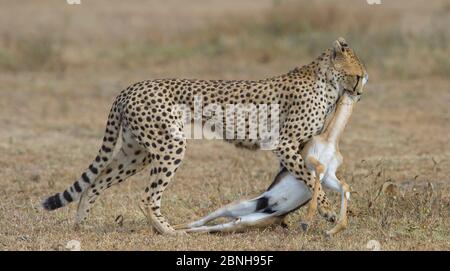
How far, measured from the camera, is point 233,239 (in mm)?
7180

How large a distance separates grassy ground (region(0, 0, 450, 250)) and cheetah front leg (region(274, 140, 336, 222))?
0.17 m

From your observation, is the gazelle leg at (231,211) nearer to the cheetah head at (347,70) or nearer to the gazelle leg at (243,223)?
the gazelle leg at (243,223)

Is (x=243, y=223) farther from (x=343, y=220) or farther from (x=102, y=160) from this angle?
(x=102, y=160)

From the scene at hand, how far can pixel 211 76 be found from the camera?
15.9m

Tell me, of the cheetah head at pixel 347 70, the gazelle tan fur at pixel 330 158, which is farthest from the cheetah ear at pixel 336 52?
the gazelle tan fur at pixel 330 158


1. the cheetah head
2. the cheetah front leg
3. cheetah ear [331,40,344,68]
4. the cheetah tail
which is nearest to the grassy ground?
the cheetah front leg

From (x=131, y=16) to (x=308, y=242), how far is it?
14.5 metres

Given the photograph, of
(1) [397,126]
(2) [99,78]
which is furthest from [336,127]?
(2) [99,78]

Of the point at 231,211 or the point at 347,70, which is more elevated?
the point at 347,70

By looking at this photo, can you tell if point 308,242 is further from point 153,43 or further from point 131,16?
point 131,16

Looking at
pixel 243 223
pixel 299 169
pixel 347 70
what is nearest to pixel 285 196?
pixel 299 169

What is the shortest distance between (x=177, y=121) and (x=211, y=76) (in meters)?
8.47

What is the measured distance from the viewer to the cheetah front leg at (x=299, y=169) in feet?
24.2

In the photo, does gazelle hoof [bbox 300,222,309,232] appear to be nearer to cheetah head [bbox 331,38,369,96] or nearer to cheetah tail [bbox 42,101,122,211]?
cheetah head [bbox 331,38,369,96]
